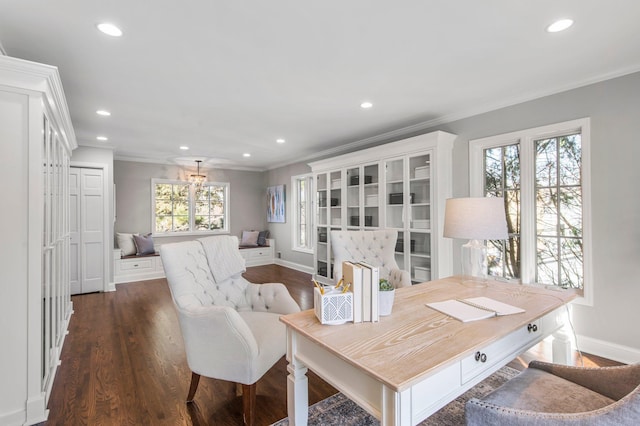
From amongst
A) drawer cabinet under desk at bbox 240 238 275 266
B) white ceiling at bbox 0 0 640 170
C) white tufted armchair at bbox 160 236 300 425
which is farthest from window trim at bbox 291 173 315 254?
white tufted armchair at bbox 160 236 300 425

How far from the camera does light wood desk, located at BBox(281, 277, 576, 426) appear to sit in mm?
962

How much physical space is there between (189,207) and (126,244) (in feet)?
5.01

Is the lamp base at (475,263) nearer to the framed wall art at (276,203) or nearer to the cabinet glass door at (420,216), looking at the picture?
the cabinet glass door at (420,216)

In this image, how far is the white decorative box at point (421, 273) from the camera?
12.4 feet

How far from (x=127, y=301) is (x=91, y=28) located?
12.3ft

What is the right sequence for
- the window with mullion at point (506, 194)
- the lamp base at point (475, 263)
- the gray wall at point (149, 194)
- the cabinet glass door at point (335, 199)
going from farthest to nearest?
the gray wall at point (149, 194) → the cabinet glass door at point (335, 199) → the window with mullion at point (506, 194) → the lamp base at point (475, 263)

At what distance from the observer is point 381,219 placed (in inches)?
171

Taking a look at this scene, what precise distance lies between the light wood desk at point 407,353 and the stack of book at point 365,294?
0.05 metres

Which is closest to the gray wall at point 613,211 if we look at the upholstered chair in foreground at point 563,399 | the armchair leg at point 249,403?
the upholstered chair in foreground at point 563,399

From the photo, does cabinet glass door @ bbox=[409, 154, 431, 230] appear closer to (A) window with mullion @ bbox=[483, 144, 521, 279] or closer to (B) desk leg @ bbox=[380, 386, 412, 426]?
(A) window with mullion @ bbox=[483, 144, 521, 279]

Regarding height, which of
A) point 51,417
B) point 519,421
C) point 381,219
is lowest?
point 51,417

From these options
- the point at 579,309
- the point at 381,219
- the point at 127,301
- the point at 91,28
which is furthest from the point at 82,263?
the point at 579,309

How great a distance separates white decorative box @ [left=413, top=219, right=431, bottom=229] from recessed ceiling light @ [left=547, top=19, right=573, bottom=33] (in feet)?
7.24

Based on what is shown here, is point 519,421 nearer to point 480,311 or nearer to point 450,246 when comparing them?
point 480,311
